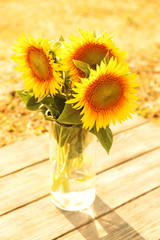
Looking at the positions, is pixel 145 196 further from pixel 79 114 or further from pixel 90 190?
pixel 79 114

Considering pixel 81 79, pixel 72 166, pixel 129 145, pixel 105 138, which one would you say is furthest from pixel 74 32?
pixel 81 79

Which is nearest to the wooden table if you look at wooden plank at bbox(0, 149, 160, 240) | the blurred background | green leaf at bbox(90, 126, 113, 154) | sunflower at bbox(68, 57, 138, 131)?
wooden plank at bbox(0, 149, 160, 240)

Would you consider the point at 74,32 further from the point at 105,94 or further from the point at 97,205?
the point at 105,94

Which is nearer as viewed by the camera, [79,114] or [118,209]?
[79,114]

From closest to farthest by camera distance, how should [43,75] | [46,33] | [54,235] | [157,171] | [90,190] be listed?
[43,75]
[54,235]
[90,190]
[157,171]
[46,33]

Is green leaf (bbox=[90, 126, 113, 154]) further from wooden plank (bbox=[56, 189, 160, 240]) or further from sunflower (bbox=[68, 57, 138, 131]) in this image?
wooden plank (bbox=[56, 189, 160, 240])

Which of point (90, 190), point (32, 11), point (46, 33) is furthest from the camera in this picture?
point (32, 11)

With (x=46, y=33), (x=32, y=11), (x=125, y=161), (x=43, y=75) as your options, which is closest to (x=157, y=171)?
(x=125, y=161)

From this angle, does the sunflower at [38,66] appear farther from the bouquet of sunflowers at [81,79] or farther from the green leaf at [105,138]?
the green leaf at [105,138]
